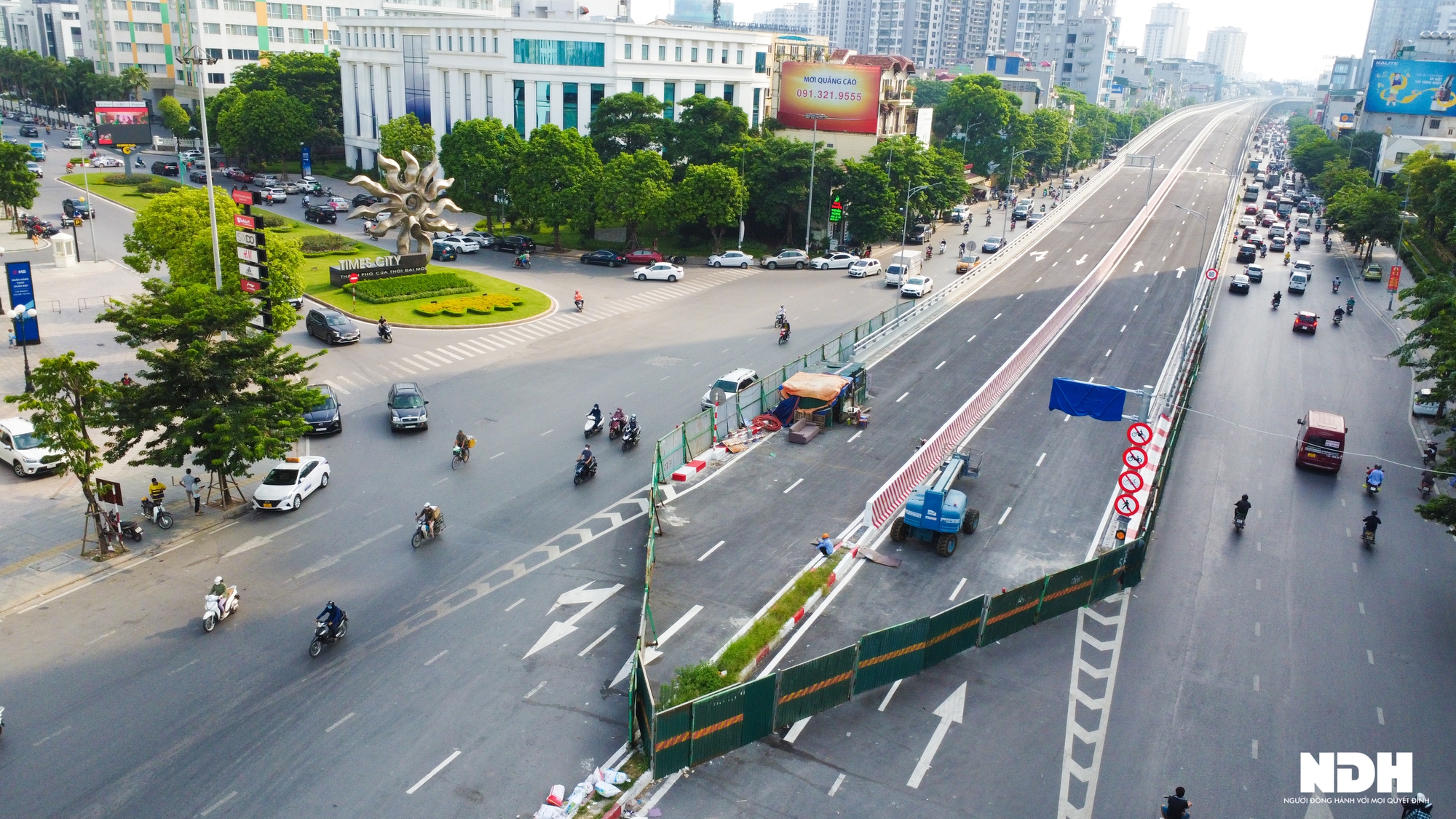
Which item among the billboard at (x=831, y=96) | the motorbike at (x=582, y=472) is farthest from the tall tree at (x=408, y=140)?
the motorbike at (x=582, y=472)

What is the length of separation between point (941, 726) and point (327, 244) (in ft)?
220

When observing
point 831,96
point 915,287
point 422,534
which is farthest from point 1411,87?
point 422,534

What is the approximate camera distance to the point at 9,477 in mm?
36375

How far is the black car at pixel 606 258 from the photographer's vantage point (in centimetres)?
7812

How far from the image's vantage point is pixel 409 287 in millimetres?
63719

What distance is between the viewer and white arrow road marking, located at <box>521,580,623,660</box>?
2672 cm

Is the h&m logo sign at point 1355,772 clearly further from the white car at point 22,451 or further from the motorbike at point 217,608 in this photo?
the white car at point 22,451

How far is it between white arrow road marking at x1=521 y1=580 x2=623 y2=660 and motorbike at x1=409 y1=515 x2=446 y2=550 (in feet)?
18.2

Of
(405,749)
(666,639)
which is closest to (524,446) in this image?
(666,639)

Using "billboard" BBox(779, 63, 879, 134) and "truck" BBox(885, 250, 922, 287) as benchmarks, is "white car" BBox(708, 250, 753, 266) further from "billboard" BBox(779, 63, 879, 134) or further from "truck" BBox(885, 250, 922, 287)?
"billboard" BBox(779, 63, 879, 134)

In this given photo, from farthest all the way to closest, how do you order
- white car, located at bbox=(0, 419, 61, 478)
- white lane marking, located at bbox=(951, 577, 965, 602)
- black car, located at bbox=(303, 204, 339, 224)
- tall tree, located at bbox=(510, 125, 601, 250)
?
1. black car, located at bbox=(303, 204, 339, 224)
2. tall tree, located at bbox=(510, 125, 601, 250)
3. white car, located at bbox=(0, 419, 61, 478)
4. white lane marking, located at bbox=(951, 577, 965, 602)

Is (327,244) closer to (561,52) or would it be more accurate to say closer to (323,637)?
(561,52)

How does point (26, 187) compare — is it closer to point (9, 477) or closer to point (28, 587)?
point (9, 477)

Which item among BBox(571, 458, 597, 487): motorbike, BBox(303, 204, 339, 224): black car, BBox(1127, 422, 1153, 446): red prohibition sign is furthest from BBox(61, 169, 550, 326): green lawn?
BBox(1127, 422, 1153, 446): red prohibition sign
